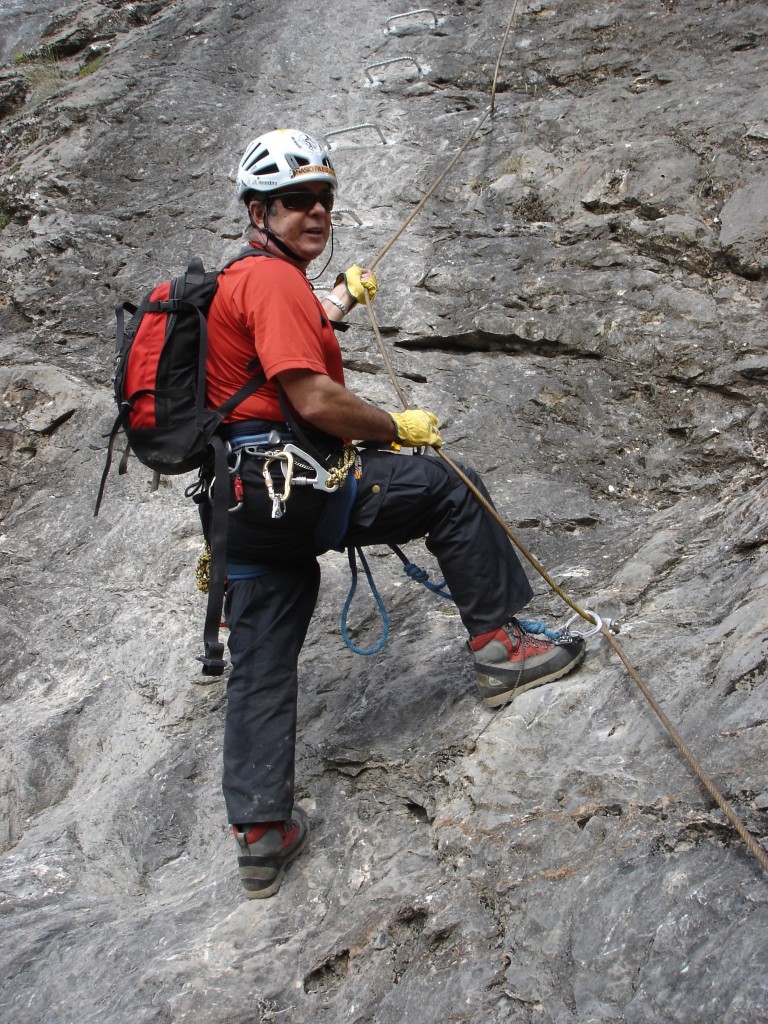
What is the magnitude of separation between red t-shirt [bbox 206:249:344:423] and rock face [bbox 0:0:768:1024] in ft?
5.32

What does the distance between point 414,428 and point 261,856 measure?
1.81 metres

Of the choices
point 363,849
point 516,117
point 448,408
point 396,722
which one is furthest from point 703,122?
point 363,849

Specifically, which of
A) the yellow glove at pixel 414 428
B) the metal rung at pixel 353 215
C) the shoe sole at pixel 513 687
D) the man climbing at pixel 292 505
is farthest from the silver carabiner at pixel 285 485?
the metal rung at pixel 353 215

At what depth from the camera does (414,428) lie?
3920 millimetres

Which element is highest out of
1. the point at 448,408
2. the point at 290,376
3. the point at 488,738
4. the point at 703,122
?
the point at 290,376

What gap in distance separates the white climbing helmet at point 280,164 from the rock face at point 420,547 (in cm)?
229

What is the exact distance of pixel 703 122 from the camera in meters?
6.88

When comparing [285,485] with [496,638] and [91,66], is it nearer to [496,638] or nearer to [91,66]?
[496,638]

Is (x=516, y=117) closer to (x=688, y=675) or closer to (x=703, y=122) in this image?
(x=703, y=122)

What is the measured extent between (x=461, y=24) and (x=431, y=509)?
734 centimetres

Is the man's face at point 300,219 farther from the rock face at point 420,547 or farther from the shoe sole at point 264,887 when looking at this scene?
the shoe sole at point 264,887

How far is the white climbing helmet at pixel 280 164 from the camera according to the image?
3.80 metres

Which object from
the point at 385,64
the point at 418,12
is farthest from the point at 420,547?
the point at 418,12

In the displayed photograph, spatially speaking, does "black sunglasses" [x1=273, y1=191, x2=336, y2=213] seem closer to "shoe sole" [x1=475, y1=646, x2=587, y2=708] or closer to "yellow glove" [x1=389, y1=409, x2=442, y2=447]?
"yellow glove" [x1=389, y1=409, x2=442, y2=447]
